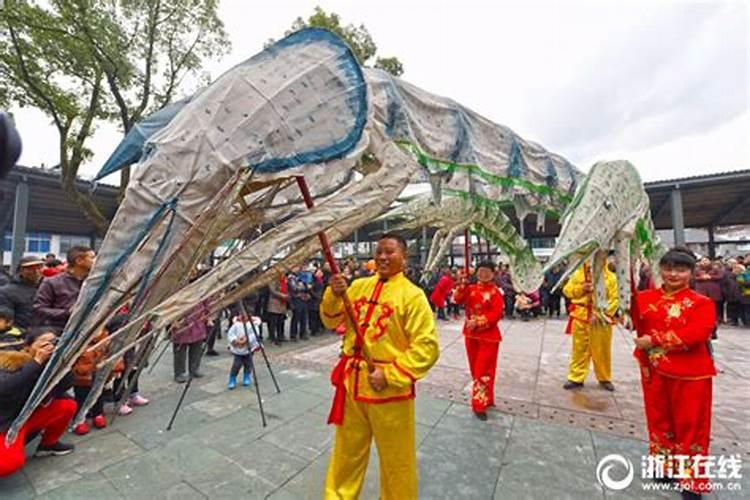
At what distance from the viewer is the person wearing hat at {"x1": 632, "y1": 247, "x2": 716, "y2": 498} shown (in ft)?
7.20

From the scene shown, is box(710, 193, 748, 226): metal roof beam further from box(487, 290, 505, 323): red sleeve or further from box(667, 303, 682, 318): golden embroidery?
box(667, 303, 682, 318): golden embroidery

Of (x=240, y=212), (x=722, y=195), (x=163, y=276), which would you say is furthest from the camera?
(x=722, y=195)

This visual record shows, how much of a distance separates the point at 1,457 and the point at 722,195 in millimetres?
15734

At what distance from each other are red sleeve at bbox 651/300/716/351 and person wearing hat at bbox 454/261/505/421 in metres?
1.37

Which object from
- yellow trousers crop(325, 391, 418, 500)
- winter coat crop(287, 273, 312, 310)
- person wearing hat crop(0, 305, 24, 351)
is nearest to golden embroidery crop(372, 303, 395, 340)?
yellow trousers crop(325, 391, 418, 500)

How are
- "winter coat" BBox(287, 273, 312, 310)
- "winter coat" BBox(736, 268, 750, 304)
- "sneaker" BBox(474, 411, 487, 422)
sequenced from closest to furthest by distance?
"sneaker" BBox(474, 411, 487, 422), "winter coat" BBox(287, 273, 312, 310), "winter coat" BBox(736, 268, 750, 304)

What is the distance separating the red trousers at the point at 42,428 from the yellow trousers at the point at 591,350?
16.6 ft

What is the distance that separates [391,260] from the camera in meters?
2.02

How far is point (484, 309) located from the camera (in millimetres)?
3490

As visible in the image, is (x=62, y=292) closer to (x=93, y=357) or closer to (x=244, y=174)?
(x=93, y=357)

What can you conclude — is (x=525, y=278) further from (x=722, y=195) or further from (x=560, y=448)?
(x=722, y=195)

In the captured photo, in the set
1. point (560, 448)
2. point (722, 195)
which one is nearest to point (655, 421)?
point (560, 448)

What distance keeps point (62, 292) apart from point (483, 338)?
406cm

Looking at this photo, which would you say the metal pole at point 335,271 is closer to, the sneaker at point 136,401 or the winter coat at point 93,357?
the winter coat at point 93,357
